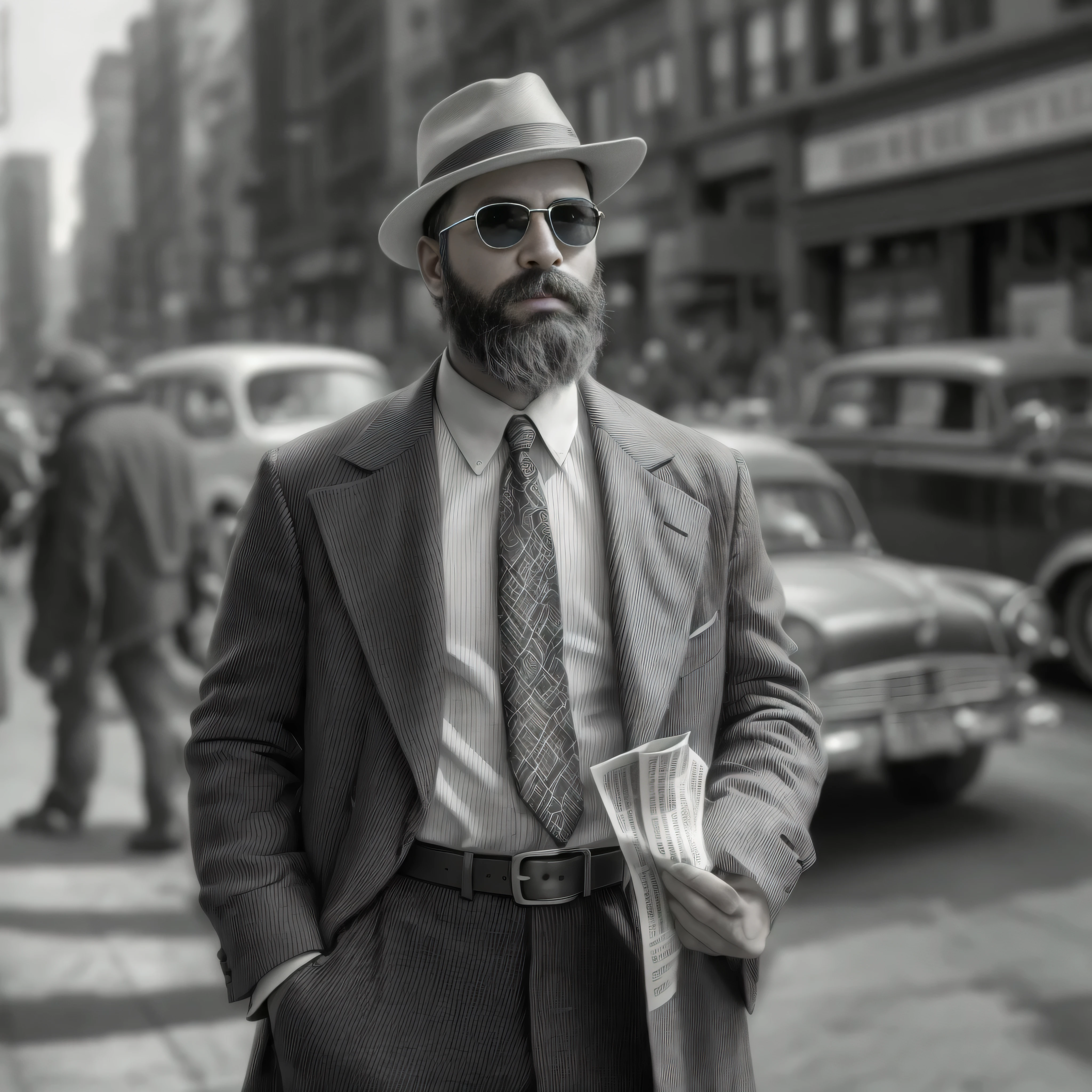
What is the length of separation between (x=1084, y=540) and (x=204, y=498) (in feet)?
12.4

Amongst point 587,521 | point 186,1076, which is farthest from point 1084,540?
point 587,521

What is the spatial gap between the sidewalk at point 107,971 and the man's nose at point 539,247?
2.64 m

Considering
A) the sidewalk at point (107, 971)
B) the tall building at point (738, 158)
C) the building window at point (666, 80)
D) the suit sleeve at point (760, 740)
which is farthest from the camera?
the building window at point (666, 80)

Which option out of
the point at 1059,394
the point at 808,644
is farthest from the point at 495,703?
the point at 1059,394

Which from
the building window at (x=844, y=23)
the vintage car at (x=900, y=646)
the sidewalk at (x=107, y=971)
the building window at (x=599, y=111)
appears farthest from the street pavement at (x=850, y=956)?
the building window at (x=599, y=111)

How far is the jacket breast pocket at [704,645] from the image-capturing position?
65.2 inches

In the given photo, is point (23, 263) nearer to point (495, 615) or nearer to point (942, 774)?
point (942, 774)

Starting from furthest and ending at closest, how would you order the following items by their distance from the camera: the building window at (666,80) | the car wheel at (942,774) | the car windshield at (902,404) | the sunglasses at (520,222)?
the building window at (666,80), the car windshield at (902,404), the car wheel at (942,774), the sunglasses at (520,222)

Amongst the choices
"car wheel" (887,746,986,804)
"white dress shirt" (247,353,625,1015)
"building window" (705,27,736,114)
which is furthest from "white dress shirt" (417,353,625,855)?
"building window" (705,27,736,114)

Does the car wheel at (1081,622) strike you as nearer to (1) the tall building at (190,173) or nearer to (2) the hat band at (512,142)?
(1) the tall building at (190,173)

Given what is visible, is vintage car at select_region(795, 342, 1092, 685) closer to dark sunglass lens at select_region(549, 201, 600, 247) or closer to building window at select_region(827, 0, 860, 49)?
building window at select_region(827, 0, 860, 49)

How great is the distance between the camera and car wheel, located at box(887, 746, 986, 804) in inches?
207

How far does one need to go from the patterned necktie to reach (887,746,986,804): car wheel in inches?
153

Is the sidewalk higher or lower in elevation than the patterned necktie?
lower
